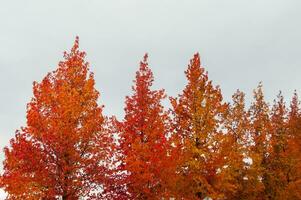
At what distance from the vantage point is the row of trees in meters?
26.0

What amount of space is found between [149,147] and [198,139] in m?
4.31

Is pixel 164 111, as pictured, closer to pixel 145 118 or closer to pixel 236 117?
pixel 145 118

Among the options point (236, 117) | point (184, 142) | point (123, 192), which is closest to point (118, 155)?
point (123, 192)

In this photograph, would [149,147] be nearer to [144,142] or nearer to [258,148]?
[144,142]

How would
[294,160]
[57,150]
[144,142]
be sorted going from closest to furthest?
Result: [57,150], [144,142], [294,160]

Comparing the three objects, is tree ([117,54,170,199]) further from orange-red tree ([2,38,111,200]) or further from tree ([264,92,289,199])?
tree ([264,92,289,199])

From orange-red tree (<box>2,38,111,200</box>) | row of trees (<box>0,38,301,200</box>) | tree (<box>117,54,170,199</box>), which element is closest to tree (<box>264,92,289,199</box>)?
row of trees (<box>0,38,301,200</box>)

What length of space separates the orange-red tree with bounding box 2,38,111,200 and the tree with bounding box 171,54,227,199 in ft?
23.2

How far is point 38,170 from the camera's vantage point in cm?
2572

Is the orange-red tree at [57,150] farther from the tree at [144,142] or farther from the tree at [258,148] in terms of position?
the tree at [258,148]

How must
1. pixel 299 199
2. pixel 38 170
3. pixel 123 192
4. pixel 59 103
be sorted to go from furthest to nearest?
pixel 299 199, pixel 123 192, pixel 59 103, pixel 38 170

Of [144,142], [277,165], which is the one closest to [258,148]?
[277,165]

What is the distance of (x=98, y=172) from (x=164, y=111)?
811cm

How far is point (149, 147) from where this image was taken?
3075cm
